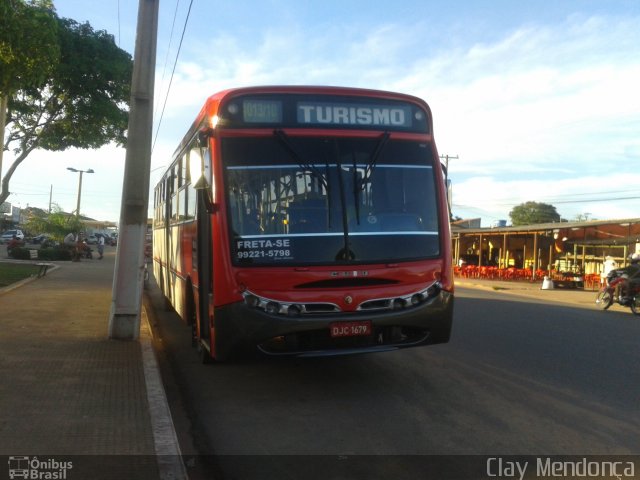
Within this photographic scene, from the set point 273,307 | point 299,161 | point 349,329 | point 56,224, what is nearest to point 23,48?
point 299,161

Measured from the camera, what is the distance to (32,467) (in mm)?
4480

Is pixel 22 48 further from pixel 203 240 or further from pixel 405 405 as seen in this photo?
pixel 405 405

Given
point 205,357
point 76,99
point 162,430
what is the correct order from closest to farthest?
point 162,430 → point 205,357 → point 76,99

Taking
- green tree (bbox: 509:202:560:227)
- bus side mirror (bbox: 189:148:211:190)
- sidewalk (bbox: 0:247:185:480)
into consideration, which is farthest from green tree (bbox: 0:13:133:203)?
green tree (bbox: 509:202:560:227)

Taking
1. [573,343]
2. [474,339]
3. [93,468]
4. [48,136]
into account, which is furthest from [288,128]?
[48,136]

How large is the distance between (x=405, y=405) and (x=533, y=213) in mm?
79624

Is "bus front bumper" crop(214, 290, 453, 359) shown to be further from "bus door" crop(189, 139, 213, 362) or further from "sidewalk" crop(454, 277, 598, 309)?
"sidewalk" crop(454, 277, 598, 309)

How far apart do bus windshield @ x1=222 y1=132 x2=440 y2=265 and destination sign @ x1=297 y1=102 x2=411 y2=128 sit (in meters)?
0.21

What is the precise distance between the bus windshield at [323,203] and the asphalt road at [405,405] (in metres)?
1.31

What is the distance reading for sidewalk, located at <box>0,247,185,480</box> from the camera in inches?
184

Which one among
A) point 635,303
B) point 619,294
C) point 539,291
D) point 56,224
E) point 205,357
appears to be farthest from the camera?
point 56,224

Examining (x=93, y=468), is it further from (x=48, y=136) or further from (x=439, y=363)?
(x=48, y=136)

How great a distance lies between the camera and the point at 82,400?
6113 millimetres

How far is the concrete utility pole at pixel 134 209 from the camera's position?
30.7 ft
